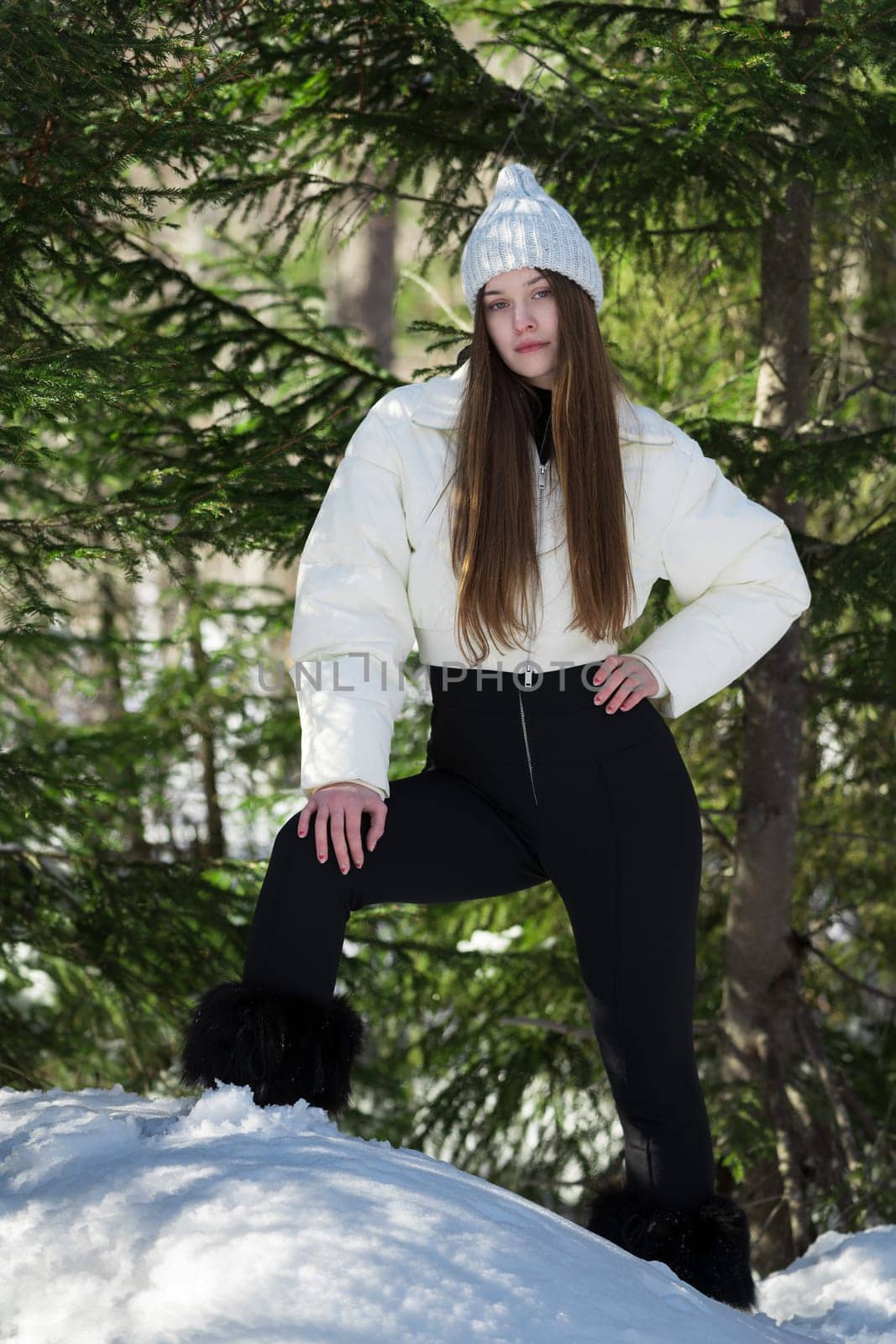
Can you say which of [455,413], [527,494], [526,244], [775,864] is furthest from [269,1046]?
[775,864]

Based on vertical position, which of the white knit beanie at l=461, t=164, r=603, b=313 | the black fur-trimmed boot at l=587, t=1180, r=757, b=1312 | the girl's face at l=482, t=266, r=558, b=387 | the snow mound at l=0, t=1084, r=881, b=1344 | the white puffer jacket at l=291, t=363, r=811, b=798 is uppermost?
the white knit beanie at l=461, t=164, r=603, b=313

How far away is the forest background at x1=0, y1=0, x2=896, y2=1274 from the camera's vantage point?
3.05m

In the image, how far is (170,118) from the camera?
9.36 feet

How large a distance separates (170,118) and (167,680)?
3.72 meters

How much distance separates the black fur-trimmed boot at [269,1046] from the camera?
2.33 metres

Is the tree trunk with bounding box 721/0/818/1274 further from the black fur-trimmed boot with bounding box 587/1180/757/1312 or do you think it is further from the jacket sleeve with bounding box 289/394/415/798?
the jacket sleeve with bounding box 289/394/415/798

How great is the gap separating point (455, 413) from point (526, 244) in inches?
15.6

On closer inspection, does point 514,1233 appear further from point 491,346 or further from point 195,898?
point 195,898

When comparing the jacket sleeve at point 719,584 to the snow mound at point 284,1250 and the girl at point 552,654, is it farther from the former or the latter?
the snow mound at point 284,1250

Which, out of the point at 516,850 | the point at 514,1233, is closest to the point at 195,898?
the point at 516,850

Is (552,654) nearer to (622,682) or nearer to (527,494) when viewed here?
(622,682)

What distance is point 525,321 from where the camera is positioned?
2.76 meters

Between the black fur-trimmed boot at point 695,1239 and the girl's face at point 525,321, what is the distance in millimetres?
1846

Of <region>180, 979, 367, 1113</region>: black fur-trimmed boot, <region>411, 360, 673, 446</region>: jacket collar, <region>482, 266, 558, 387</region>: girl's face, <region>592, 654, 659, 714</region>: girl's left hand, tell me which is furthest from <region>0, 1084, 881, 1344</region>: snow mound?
<region>482, 266, 558, 387</region>: girl's face
